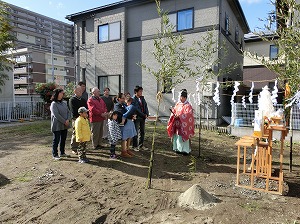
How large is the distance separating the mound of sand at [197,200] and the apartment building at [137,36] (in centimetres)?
826

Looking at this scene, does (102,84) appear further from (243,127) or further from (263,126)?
(263,126)

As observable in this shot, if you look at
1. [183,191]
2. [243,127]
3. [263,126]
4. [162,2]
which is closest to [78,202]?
[183,191]

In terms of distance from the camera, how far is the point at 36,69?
48.3 m

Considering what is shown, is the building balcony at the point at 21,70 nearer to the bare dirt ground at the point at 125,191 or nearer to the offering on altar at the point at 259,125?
the bare dirt ground at the point at 125,191

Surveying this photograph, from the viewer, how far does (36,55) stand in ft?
158

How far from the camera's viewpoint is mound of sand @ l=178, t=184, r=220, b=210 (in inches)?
154

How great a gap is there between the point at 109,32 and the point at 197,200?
13.8 m

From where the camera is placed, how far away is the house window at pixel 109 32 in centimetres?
1505

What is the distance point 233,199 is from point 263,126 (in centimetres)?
149

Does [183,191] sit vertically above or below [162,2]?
below

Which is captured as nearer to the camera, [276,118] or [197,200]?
[197,200]

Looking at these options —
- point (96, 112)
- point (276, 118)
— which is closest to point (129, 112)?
point (96, 112)

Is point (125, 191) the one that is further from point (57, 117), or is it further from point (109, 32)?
point (109, 32)

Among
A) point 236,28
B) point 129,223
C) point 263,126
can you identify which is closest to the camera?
point 129,223
